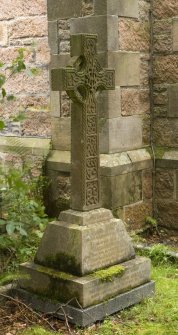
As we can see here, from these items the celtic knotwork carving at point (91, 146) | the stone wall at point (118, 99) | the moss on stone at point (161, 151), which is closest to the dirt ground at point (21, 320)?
the celtic knotwork carving at point (91, 146)

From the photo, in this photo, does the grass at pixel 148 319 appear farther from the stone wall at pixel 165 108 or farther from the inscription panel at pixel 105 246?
the stone wall at pixel 165 108

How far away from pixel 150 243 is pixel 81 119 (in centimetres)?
229

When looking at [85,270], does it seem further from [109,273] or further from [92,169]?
[92,169]

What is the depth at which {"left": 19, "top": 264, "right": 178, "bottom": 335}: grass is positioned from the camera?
4047 mm

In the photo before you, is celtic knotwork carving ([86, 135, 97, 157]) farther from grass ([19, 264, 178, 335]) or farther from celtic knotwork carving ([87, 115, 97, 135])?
grass ([19, 264, 178, 335])

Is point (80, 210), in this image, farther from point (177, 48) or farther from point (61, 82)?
point (177, 48)

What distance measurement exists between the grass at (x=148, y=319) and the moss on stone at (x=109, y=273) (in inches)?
11.6

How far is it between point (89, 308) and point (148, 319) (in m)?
0.49

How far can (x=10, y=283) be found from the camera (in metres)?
4.69

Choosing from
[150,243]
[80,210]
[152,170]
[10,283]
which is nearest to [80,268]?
[80,210]

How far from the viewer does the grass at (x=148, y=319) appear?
13.3 ft

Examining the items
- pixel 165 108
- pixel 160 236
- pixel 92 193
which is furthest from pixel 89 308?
pixel 165 108

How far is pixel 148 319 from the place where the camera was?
14.0 ft

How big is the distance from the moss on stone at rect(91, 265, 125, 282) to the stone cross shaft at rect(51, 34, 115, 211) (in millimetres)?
486
